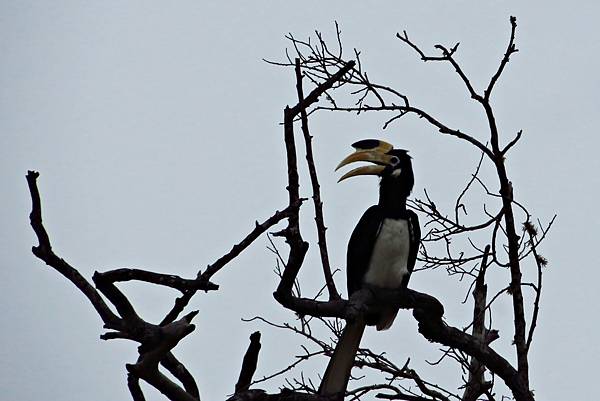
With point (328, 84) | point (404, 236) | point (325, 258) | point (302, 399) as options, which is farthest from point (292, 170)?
point (404, 236)

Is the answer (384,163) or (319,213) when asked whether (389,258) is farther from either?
(319,213)

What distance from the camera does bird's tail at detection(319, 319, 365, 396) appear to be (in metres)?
3.89

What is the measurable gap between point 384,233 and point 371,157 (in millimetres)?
577

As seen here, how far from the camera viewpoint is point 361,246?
5.15 m

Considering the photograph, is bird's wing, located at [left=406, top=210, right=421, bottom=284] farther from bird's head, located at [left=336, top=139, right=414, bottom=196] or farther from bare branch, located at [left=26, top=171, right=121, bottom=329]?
bare branch, located at [left=26, top=171, right=121, bottom=329]

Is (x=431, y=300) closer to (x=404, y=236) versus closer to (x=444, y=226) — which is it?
(x=444, y=226)

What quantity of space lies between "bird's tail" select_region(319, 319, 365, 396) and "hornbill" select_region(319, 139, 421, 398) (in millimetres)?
668

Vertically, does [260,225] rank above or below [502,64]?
below

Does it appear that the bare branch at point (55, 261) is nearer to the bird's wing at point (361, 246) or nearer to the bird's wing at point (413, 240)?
the bird's wing at point (361, 246)

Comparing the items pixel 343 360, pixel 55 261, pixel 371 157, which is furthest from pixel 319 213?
pixel 55 261

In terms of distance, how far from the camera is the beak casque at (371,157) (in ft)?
17.5

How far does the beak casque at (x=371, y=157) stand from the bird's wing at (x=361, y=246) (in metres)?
0.26

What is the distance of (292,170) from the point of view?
295 cm

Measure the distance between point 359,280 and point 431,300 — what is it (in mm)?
1334
